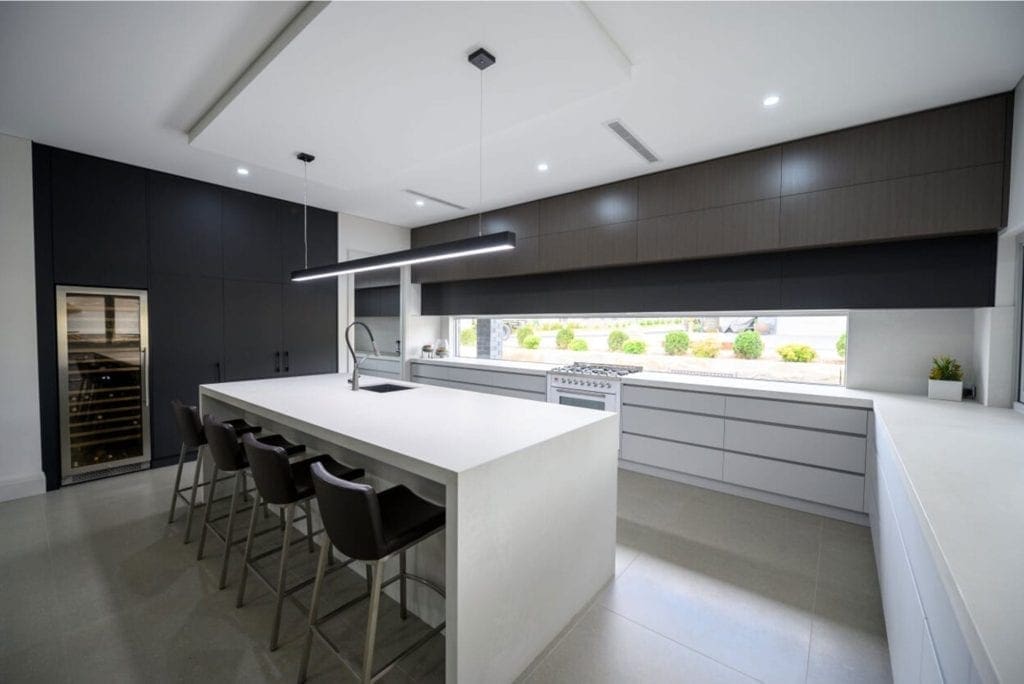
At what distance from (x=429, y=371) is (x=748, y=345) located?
4.10m

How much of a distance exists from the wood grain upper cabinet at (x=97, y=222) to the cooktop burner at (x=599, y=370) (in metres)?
4.30

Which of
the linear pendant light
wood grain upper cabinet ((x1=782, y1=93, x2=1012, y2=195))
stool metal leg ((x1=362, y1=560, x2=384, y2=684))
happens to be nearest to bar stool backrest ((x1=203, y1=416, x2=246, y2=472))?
stool metal leg ((x1=362, y1=560, x2=384, y2=684))

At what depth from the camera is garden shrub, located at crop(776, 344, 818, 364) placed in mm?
3723

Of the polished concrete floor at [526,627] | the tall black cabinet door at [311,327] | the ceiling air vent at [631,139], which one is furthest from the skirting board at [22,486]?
the ceiling air vent at [631,139]

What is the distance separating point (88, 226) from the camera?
367 centimetres

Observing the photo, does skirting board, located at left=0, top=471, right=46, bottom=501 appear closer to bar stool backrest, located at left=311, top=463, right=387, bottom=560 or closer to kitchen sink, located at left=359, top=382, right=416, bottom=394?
kitchen sink, located at left=359, top=382, right=416, bottom=394

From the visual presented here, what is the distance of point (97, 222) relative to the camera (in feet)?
12.2

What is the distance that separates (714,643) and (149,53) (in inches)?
165

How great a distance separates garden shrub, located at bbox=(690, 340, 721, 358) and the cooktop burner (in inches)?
23.6

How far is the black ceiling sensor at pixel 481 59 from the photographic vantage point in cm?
203

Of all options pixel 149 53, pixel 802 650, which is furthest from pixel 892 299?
pixel 149 53

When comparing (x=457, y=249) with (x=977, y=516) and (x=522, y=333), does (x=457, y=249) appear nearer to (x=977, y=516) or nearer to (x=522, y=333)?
(x=977, y=516)

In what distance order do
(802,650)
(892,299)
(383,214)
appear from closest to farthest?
(802,650), (892,299), (383,214)

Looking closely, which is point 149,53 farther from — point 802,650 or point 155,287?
point 802,650
